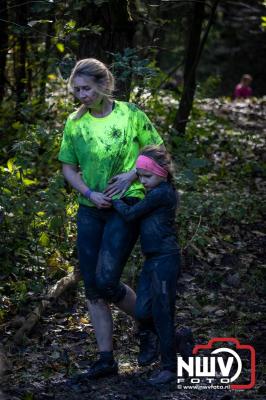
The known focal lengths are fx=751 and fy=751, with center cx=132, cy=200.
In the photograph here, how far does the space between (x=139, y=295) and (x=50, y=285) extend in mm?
2072

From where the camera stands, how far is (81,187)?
5.59 m

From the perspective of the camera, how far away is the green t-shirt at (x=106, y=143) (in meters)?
5.54

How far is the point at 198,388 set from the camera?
17.8 ft

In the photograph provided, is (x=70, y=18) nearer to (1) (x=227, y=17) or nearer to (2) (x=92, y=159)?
(2) (x=92, y=159)

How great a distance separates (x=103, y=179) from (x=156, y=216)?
487 mm

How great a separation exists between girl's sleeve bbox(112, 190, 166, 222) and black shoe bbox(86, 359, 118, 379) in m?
1.10

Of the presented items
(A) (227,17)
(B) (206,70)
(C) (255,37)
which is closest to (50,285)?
(A) (227,17)

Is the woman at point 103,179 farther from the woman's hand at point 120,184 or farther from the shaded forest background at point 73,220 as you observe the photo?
the shaded forest background at point 73,220

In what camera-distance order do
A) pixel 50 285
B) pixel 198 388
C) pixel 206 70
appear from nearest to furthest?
pixel 198 388
pixel 50 285
pixel 206 70

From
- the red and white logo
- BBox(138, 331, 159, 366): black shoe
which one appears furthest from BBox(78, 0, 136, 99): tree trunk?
BBox(138, 331, 159, 366): black shoe

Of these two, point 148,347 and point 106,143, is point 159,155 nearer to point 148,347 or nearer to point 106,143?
point 106,143

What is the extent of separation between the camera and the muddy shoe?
5.42 metres

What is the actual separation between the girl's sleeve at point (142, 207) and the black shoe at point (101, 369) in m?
1.10

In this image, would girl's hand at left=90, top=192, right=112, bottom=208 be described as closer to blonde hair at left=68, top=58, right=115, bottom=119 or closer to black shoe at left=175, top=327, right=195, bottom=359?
blonde hair at left=68, top=58, right=115, bottom=119
